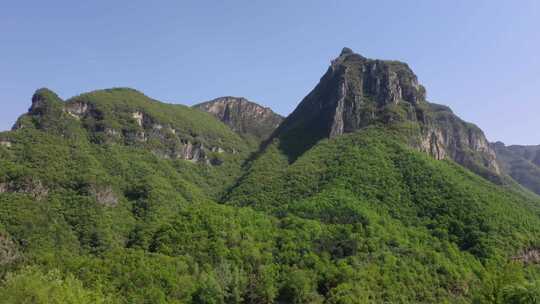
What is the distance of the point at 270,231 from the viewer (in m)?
98.4

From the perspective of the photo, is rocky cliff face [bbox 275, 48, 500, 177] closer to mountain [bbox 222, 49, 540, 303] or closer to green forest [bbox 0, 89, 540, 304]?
mountain [bbox 222, 49, 540, 303]

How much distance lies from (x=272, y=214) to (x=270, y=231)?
49.5ft

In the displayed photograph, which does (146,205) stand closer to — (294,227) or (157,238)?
(157,238)

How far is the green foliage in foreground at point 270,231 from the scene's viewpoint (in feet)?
235

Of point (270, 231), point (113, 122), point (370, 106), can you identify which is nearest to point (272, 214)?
point (270, 231)

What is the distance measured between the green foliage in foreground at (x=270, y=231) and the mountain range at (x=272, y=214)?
35 centimetres

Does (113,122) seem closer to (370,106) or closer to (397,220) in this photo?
(370,106)

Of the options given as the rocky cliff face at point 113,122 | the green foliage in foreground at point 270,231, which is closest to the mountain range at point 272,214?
the green foliage in foreground at point 270,231

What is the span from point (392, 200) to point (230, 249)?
1815 inches

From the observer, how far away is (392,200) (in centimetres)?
11369

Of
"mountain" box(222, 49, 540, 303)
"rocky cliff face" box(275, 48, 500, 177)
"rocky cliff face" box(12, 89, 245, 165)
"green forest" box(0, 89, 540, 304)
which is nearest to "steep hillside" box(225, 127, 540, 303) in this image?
"mountain" box(222, 49, 540, 303)

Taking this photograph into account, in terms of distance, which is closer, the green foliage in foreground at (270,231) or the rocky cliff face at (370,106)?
the green foliage in foreground at (270,231)

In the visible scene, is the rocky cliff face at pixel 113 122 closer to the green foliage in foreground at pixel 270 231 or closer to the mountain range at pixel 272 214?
the mountain range at pixel 272 214

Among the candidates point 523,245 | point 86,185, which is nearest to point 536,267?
point 523,245
